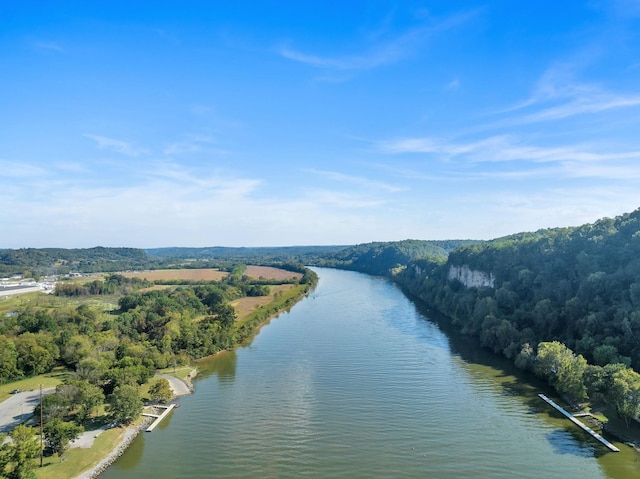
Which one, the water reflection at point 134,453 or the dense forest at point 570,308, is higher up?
the dense forest at point 570,308

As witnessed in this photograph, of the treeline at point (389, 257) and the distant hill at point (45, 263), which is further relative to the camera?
the distant hill at point (45, 263)

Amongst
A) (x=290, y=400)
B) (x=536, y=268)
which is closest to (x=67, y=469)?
(x=290, y=400)

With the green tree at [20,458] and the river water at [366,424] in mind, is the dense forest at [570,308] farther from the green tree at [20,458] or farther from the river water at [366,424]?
the green tree at [20,458]

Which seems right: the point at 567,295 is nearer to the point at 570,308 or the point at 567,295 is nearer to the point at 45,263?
the point at 570,308

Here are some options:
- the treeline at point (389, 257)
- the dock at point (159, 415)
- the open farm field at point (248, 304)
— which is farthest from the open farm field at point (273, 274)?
the dock at point (159, 415)

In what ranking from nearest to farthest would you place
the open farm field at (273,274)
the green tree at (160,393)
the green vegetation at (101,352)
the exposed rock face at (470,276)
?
the green vegetation at (101,352)
the green tree at (160,393)
the exposed rock face at (470,276)
the open farm field at (273,274)
